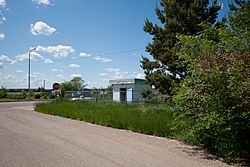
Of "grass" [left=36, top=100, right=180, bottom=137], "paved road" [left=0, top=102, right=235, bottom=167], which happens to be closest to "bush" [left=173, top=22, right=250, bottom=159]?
"paved road" [left=0, top=102, right=235, bottom=167]

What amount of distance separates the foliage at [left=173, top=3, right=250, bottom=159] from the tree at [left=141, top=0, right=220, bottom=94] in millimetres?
10810

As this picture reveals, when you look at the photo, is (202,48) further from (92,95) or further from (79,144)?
(92,95)

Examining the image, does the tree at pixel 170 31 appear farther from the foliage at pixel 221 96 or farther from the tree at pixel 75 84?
the tree at pixel 75 84

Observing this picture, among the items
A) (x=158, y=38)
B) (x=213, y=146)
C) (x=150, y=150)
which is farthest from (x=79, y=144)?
(x=158, y=38)

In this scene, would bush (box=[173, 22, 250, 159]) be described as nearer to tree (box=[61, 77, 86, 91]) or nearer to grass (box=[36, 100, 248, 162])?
grass (box=[36, 100, 248, 162])

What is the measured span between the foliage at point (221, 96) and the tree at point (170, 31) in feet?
35.5

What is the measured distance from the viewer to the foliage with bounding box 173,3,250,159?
270 inches

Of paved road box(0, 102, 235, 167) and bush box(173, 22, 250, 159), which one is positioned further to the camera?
bush box(173, 22, 250, 159)

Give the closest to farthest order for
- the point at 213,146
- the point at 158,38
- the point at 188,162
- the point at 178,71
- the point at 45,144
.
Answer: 1. the point at 188,162
2. the point at 213,146
3. the point at 45,144
4. the point at 178,71
5. the point at 158,38

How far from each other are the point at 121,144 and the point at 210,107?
A: 3.16 meters

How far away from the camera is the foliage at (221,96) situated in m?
6.85

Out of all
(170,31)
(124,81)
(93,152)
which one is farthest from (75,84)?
(93,152)

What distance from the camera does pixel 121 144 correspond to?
29.3 ft

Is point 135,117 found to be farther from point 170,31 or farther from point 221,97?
point 170,31
